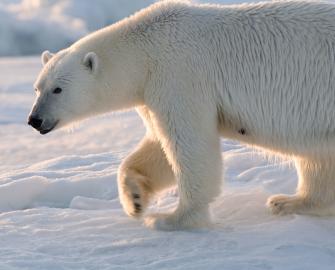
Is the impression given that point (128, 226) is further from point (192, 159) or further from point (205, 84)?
point (205, 84)

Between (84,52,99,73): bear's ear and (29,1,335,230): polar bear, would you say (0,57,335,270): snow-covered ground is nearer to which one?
(29,1,335,230): polar bear

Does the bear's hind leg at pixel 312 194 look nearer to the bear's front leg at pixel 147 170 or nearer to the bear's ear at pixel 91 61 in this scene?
the bear's front leg at pixel 147 170

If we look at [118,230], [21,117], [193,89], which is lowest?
[21,117]

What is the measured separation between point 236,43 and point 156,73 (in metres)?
0.50

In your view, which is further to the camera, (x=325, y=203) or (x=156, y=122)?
(x=325, y=203)

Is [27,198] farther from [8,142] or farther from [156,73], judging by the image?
[8,142]

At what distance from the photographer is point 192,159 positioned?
4090mm

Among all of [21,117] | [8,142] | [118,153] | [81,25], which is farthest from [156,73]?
[81,25]

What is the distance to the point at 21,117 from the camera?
9156 millimetres

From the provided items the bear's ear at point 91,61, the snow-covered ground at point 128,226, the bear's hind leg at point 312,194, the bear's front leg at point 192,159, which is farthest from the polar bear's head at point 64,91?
the bear's hind leg at point 312,194

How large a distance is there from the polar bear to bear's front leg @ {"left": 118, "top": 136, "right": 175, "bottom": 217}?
0.33 feet

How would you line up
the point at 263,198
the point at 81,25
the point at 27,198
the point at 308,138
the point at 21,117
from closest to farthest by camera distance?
the point at 308,138 < the point at 263,198 < the point at 27,198 < the point at 21,117 < the point at 81,25

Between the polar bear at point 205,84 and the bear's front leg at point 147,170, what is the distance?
10 cm

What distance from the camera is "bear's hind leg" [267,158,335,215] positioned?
177 inches
